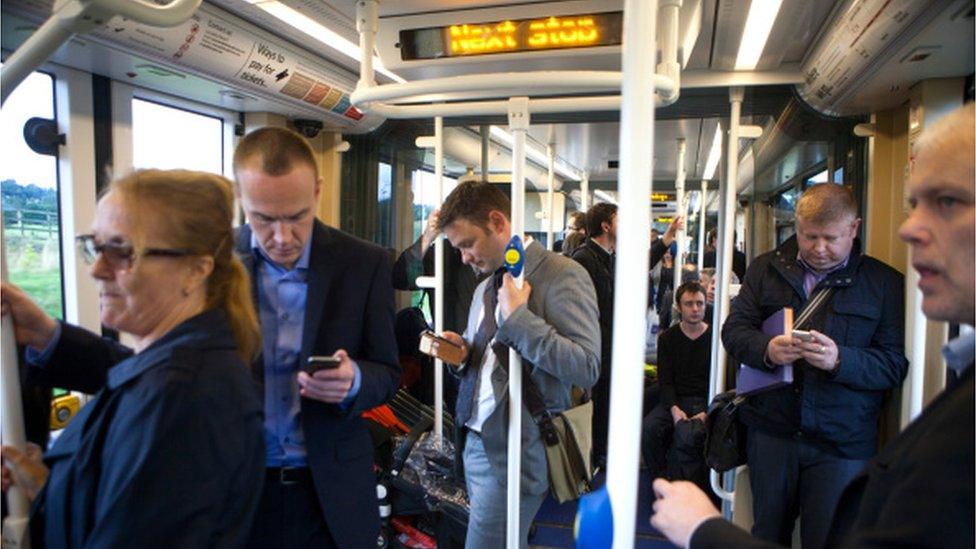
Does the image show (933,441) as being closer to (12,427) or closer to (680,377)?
(12,427)

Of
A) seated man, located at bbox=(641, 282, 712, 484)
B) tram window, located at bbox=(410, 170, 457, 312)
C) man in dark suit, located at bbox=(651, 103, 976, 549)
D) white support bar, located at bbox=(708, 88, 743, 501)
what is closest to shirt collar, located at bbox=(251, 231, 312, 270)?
man in dark suit, located at bbox=(651, 103, 976, 549)

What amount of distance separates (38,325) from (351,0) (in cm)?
190

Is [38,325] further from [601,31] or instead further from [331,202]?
[331,202]

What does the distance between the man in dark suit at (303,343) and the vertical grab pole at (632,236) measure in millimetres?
762

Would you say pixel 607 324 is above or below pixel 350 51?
below

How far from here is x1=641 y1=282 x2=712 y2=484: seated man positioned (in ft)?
12.6

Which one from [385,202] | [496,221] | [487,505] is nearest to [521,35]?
[496,221]

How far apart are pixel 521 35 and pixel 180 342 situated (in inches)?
55.2

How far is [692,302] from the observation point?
395 centimetres

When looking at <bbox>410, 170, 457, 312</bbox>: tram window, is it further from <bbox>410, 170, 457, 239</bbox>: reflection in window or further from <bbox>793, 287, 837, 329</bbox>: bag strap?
<bbox>793, 287, 837, 329</bbox>: bag strap

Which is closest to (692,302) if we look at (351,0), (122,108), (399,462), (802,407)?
(802,407)

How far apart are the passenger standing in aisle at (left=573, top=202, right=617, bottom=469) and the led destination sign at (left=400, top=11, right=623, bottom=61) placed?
1.86 metres

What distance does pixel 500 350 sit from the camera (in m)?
1.83

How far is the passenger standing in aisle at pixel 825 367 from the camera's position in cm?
195
